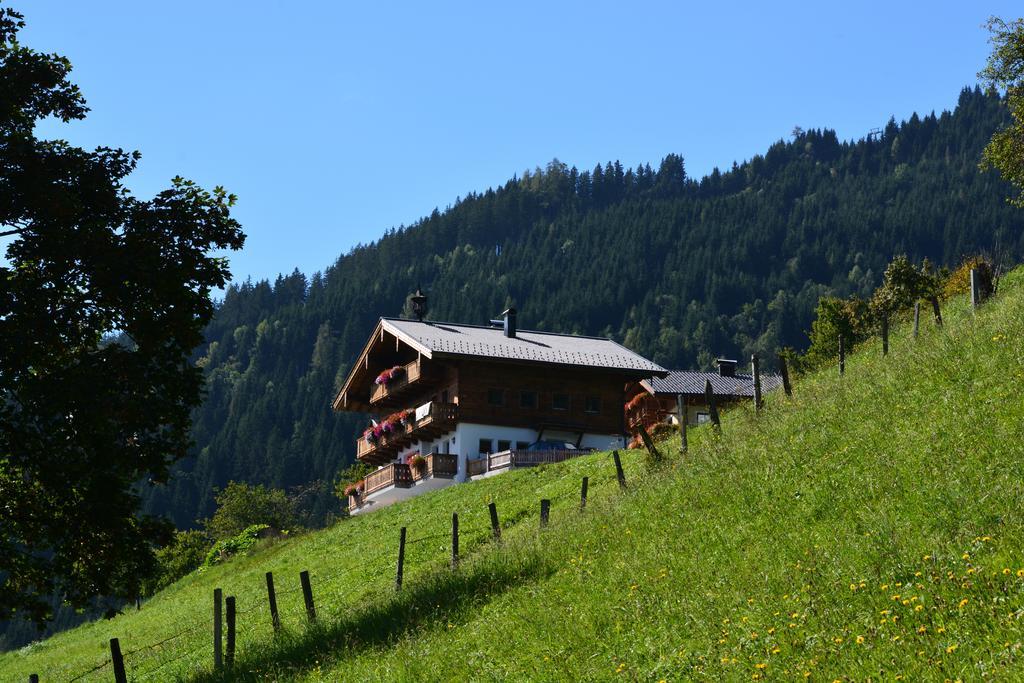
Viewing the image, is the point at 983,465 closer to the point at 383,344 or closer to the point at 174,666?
the point at 174,666

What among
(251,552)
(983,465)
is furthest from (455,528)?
(251,552)

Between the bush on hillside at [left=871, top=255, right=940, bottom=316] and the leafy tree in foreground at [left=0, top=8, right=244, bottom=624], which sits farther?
the bush on hillside at [left=871, top=255, right=940, bottom=316]

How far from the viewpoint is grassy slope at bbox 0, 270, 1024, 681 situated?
13.8 metres

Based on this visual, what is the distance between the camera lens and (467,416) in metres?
56.8

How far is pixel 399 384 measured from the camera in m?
62.5

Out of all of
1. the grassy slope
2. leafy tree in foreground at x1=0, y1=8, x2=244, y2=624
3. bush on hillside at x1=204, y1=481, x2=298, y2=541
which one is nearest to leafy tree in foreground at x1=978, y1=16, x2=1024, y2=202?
the grassy slope

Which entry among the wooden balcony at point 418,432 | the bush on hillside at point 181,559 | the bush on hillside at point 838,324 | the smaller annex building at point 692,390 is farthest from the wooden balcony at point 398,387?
the bush on hillside at point 838,324

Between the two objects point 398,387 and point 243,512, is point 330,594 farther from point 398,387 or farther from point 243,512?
point 243,512

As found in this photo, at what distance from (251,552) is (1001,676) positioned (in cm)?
4228

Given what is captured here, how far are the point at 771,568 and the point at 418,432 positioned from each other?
142 ft

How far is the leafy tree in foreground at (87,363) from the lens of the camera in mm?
21891

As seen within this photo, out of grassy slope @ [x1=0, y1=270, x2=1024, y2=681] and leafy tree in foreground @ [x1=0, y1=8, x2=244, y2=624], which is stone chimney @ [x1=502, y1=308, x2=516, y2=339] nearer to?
grassy slope @ [x1=0, y1=270, x2=1024, y2=681]

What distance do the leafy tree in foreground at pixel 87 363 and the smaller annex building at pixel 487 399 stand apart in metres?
30.8

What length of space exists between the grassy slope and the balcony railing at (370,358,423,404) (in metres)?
27.2
